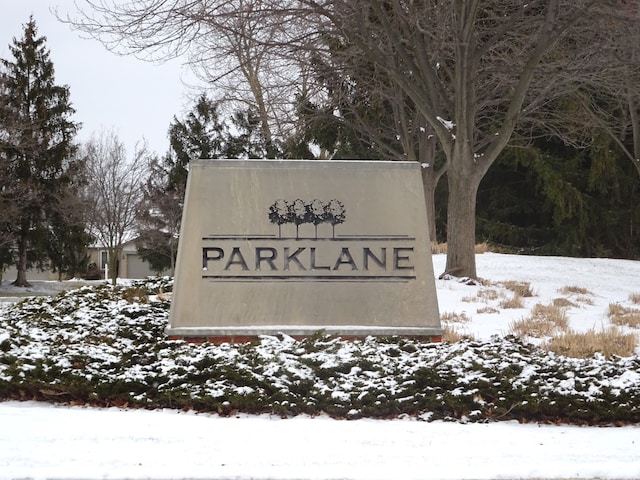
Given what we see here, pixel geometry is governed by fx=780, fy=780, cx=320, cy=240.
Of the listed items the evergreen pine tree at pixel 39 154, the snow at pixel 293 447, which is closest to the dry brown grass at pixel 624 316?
the snow at pixel 293 447

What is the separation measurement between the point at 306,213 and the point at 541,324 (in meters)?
3.69

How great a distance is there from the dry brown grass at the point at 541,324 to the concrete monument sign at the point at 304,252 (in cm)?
→ 153

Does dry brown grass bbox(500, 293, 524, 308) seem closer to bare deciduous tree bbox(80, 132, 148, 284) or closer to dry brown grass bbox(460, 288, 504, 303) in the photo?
dry brown grass bbox(460, 288, 504, 303)

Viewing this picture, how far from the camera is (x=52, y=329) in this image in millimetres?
9359

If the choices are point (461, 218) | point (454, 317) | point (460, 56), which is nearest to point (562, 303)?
point (454, 317)

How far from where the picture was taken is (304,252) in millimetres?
9414

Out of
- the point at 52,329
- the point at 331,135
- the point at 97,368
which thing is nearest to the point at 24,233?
the point at 331,135

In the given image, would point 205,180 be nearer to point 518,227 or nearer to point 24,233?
point 518,227

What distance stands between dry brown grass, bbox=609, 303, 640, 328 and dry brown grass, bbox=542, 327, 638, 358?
1.04 meters

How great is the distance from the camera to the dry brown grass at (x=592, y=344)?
8.69m

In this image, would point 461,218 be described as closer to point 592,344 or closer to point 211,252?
point 592,344

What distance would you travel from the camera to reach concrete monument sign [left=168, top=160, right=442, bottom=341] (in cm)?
916

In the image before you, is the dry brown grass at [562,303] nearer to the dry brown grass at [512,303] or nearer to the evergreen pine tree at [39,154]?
the dry brown grass at [512,303]

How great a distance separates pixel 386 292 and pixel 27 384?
424cm
